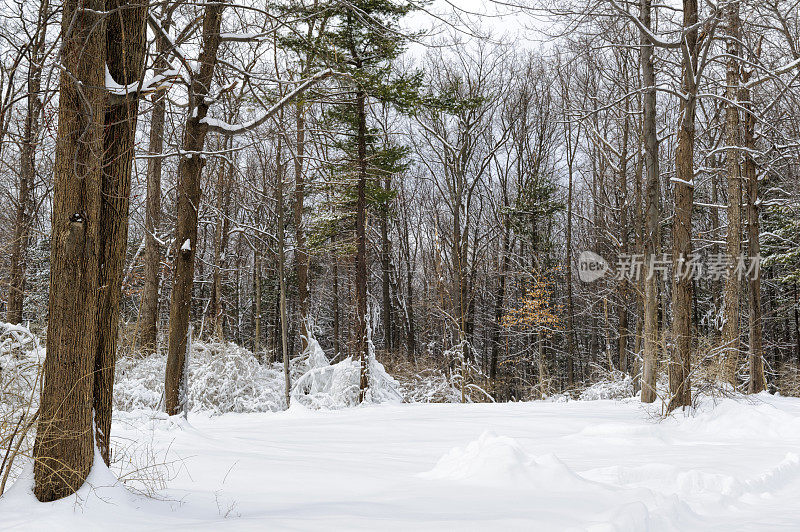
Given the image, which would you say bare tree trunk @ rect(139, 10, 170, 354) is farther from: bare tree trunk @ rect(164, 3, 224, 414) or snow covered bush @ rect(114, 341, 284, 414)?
bare tree trunk @ rect(164, 3, 224, 414)

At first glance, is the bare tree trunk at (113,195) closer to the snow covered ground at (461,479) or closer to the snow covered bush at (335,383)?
the snow covered ground at (461,479)

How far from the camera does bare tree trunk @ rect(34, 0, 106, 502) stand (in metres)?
2.91

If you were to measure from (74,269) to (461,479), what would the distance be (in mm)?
2904

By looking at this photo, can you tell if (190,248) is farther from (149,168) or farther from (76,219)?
(149,168)

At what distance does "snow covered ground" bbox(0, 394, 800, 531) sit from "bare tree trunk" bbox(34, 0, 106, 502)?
20 cm

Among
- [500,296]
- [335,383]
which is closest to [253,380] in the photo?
[335,383]

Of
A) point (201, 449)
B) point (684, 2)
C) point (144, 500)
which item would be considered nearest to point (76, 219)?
point (144, 500)

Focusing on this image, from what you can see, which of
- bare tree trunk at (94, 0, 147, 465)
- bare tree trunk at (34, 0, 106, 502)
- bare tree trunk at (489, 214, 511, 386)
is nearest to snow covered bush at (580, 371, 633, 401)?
bare tree trunk at (489, 214, 511, 386)

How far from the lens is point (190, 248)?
7441 mm

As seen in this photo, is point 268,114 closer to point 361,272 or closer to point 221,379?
point 361,272

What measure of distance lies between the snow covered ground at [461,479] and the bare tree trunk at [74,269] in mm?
198

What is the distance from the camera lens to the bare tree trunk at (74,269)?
2910 mm

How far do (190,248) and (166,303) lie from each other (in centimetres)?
2020

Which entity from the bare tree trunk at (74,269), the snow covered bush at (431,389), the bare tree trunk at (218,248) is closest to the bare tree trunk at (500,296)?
the snow covered bush at (431,389)
